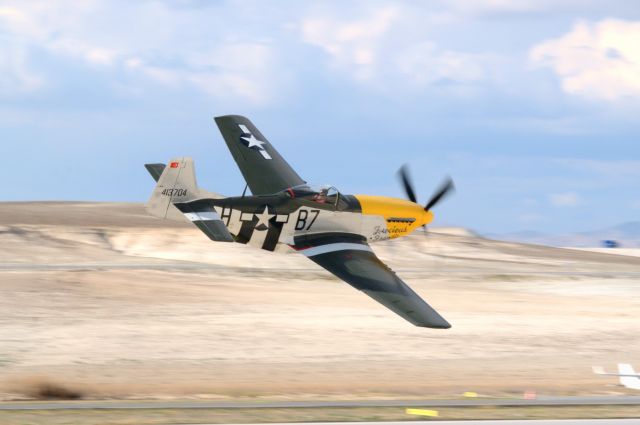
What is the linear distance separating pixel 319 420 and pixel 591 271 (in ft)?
163

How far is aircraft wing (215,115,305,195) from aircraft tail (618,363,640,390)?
12.8 meters

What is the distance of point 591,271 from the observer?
218 ft

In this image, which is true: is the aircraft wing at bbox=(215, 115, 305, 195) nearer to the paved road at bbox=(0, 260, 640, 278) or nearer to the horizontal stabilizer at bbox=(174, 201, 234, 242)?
the horizontal stabilizer at bbox=(174, 201, 234, 242)

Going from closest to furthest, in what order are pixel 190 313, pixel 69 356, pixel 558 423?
1. pixel 558 423
2. pixel 69 356
3. pixel 190 313

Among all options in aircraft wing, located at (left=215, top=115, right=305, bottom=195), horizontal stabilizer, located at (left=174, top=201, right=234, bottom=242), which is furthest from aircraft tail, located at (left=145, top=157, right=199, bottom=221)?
aircraft wing, located at (left=215, top=115, right=305, bottom=195)

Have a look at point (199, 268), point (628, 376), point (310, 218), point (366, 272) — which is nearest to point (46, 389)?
point (366, 272)

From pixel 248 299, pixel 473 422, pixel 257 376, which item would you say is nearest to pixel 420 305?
pixel 473 422

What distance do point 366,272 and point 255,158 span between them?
10663mm

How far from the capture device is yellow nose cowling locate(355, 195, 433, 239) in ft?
103

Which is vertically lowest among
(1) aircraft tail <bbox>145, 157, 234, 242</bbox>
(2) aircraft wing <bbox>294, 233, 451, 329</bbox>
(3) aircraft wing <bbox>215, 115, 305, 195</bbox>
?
(2) aircraft wing <bbox>294, 233, 451, 329</bbox>

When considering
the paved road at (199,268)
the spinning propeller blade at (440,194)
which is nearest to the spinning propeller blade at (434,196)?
the spinning propeller blade at (440,194)

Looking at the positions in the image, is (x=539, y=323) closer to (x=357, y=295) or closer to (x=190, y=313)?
(x=357, y=295)

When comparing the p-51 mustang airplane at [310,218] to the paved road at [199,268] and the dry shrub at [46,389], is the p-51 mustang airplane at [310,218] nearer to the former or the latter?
the dry shrub at [46,389]

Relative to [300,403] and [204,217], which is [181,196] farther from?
[300,403]
